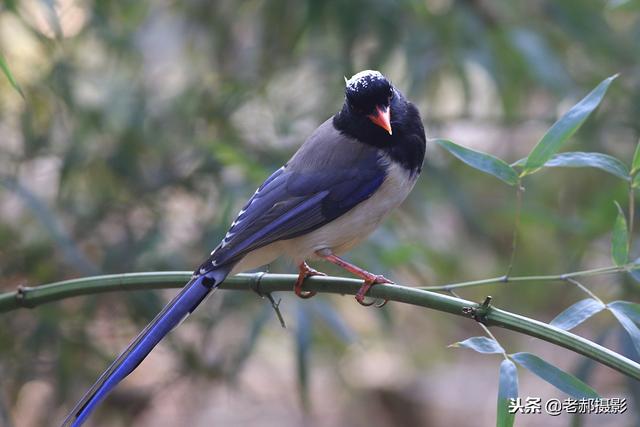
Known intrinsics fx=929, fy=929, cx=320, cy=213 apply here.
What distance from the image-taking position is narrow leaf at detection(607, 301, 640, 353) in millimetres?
1919

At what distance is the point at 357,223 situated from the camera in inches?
106

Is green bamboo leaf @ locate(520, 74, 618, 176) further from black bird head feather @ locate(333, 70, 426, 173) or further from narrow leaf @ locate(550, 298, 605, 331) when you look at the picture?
black bird head feather @ locate(333, 70, 426, 173)

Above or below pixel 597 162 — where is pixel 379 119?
above

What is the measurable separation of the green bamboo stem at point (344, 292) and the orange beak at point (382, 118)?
62cm

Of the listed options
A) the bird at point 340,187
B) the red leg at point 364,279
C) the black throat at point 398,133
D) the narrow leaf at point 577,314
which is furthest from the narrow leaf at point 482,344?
the black throat at point 398,133

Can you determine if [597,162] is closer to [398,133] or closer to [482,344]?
[482,344]

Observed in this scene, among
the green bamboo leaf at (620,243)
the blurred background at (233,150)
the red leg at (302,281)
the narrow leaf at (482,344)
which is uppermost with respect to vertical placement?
the blurred background at (233,150)

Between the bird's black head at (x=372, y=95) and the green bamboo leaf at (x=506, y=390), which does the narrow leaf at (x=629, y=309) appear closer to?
the green bamboo leaf at (x=506, y=390)

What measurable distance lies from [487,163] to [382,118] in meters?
0.57

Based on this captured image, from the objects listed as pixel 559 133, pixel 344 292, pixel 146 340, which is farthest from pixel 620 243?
pixel 146 340

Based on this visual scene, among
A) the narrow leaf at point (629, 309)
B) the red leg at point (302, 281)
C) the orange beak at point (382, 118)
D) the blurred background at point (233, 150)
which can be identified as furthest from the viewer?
the blurred background at point (233, 150)

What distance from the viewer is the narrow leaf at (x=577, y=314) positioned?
1935 millimetres

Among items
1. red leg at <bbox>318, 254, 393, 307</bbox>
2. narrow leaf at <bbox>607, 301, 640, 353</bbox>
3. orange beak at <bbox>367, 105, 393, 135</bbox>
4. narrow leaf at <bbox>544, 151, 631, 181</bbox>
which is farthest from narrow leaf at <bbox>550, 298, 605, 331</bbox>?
orange beak at <bbox>367, 105, 393, 135</bbox>

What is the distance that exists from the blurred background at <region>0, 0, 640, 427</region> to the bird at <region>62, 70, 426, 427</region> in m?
0.50
